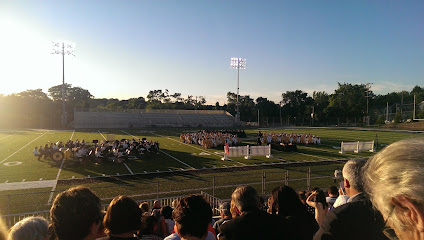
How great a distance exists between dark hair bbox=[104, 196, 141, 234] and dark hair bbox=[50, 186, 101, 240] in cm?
16

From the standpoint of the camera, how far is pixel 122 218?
8.11 ft

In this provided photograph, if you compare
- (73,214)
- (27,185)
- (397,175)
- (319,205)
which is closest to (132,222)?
(73,214)

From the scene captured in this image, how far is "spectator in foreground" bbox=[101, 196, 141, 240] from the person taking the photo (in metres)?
2.43

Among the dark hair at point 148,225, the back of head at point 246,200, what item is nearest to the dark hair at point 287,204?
the back of head at point 246,200

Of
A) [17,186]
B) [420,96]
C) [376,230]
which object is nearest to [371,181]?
[376,230]

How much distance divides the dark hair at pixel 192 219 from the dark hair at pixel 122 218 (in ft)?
1.28

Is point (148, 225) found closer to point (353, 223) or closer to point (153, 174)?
point (353, 223)

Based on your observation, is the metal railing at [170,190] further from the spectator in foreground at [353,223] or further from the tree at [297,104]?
the tree at [297,104]

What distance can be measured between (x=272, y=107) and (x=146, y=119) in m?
43.0

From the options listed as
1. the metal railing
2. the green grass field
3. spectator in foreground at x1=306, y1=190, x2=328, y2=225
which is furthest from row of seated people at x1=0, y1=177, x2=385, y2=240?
the green grass field

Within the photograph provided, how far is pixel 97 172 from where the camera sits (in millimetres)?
15023

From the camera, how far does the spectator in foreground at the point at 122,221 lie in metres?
2.43

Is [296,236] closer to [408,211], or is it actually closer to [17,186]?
[408,211]

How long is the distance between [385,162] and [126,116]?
6817 centimetres
